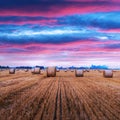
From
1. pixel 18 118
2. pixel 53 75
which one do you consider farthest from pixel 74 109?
pixel 53 75

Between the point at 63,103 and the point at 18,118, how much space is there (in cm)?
401

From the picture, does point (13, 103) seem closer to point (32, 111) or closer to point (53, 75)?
point (32, 111)

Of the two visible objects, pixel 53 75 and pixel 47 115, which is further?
pixel 53 75

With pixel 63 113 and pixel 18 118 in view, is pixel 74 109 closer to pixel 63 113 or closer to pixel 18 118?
pixel 63 113

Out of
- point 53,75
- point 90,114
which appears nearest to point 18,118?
point 90,114

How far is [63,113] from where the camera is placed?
11375mm

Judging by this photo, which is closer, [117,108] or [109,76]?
[117,108]

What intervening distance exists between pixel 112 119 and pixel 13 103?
5.69 meters

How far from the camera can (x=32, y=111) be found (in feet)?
38.9

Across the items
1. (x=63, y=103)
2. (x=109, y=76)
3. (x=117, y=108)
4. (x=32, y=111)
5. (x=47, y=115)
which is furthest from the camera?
(x=109, y=76)

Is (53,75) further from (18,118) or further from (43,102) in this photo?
(18,118)

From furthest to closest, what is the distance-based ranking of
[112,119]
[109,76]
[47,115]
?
[109,76]
[47,115]
[112,119]

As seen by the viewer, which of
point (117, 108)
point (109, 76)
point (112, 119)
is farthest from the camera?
point (109, 76)

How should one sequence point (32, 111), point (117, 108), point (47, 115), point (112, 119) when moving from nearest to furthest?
point (112, 119), point (47, 115), point (32, 111), point (117, 108)
